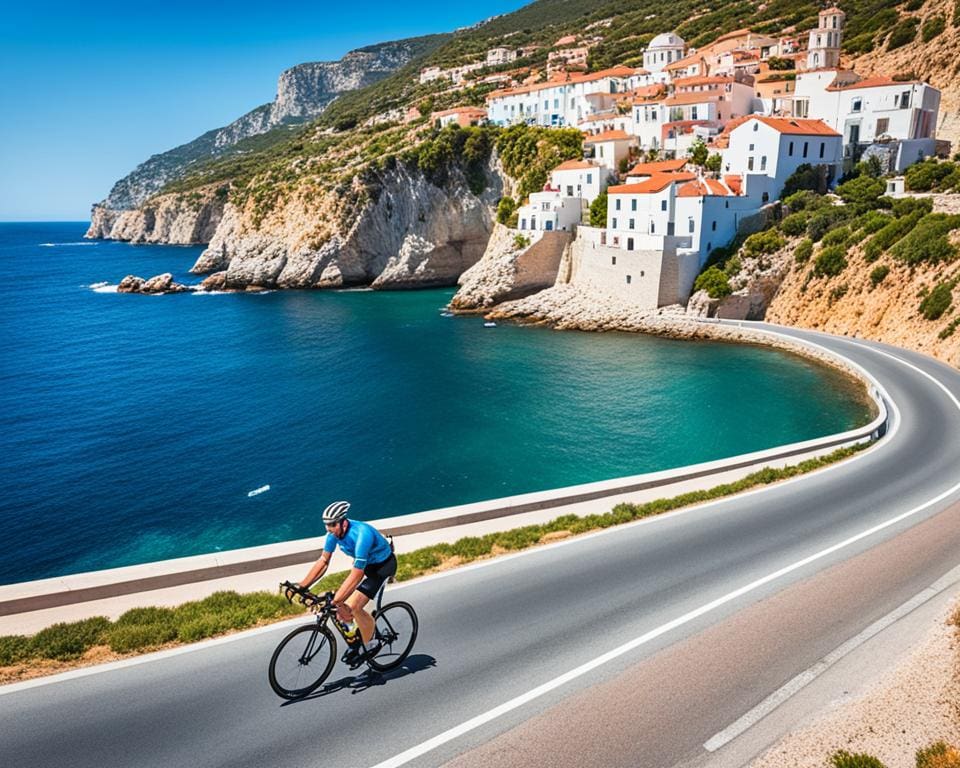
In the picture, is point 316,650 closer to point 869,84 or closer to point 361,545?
point 361,545

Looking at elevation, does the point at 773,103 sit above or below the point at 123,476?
above

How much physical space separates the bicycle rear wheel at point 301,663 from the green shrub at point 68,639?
311 centimetres

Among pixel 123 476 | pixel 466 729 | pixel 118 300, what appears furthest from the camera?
pixel 118 300

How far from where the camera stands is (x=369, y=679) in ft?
23.4

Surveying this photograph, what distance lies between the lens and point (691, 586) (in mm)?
9570

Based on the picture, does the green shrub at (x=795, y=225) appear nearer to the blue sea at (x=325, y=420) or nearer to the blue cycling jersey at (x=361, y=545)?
the blue sea at (x=325, y=420)

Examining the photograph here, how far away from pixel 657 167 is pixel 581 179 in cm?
770

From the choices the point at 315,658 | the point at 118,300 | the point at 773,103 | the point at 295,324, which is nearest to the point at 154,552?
the point at 315,658

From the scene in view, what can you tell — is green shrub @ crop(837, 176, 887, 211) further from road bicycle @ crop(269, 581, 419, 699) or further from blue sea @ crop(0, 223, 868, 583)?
road bicycle @ crop(269, 581, 419, 699)

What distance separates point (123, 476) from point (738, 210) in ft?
153

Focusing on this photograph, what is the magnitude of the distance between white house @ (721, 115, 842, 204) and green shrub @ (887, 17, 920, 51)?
2733cm

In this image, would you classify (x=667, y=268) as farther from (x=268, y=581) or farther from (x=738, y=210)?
(x=268, y=581)

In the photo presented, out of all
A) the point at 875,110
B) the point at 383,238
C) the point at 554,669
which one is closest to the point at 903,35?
the point at 875,110

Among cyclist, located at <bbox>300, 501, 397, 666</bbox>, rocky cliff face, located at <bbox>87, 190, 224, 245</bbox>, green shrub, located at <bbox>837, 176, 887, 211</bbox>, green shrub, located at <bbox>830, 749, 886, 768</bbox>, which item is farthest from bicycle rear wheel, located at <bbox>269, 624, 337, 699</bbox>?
rocky cliff face, located at <bbox>87, 190, 224, 245</bbox>
